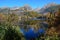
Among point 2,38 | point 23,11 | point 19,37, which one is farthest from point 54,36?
point 23,11

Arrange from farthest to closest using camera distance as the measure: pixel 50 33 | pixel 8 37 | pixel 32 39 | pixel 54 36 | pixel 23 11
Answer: pixel 23 11 < pixel 32 39 < pixel 8 37 < pixel 50 33 < pixel 54 36

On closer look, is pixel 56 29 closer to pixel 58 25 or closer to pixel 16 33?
pixel 58 25

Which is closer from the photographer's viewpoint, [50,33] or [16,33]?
[50,33]

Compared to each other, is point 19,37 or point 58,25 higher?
point 58,25

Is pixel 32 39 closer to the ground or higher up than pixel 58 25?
closer to the ground

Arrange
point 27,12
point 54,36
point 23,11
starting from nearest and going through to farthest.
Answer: point 54,36, point 27,12, point 23,11

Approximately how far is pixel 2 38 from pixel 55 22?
11.7 ft

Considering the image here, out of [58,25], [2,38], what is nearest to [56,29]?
[58,25]

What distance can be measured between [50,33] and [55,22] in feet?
3.05

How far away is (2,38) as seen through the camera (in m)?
11.0

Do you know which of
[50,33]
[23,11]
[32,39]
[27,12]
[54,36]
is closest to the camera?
[54,36]

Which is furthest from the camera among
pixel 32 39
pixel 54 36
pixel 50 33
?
pixel 32 39

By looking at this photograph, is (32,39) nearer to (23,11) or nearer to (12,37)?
(12,37)

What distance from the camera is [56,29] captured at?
1026cm
